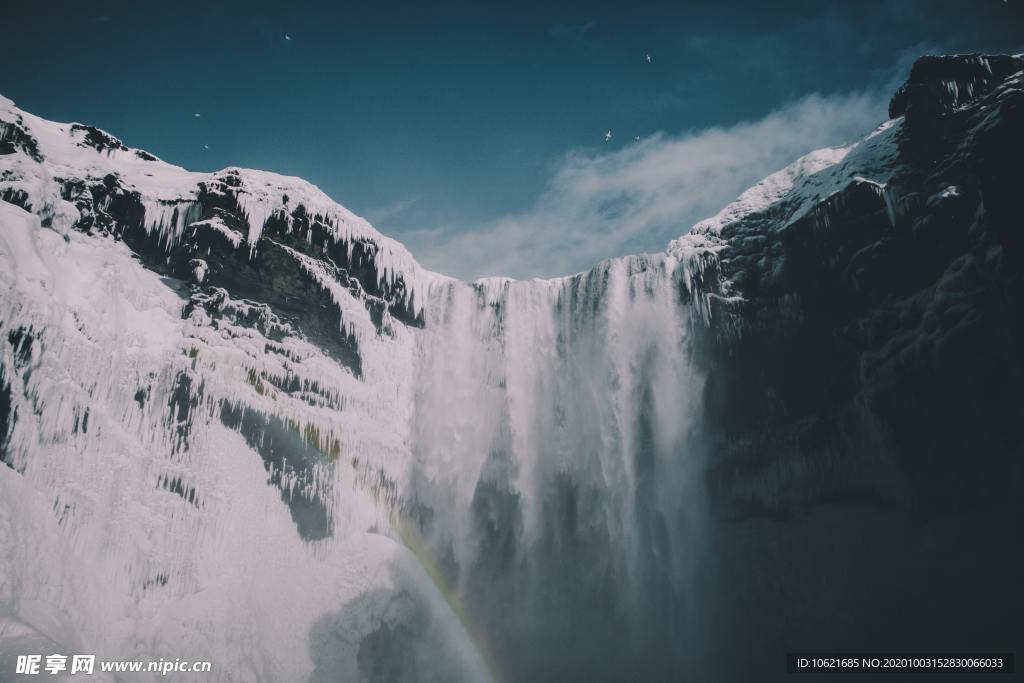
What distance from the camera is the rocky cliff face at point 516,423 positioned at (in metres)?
16.3

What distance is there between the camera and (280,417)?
19859 mm

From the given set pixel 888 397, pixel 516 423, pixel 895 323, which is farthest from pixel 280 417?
pixel 895 323

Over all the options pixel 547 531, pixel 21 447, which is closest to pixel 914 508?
pixel 547 531

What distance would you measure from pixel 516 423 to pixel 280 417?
928 centimetres

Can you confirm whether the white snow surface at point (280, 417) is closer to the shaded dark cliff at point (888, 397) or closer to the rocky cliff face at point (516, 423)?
the rocky cliff face at point (516, 423)

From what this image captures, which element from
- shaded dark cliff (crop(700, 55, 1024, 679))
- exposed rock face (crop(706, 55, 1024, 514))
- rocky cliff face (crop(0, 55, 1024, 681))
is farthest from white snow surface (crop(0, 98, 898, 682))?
shaded dark cliff (crop(700, 55, 1024, 679))

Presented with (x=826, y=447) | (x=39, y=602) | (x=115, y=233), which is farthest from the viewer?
(x=826, y=447)

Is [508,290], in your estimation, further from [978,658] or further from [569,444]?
[978,658]

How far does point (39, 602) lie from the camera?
13180mm

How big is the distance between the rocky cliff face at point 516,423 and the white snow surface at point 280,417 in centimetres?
10

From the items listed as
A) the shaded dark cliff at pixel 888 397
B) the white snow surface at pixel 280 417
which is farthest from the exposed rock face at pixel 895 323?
the white snow surface at pixel 280 417

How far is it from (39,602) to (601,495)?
17646mm

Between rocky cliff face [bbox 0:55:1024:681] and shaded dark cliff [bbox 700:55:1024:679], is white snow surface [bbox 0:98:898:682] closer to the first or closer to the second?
rocky cliff face [bbox 0:55:1024:681]

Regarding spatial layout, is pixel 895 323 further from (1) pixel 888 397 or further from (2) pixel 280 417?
(2) pixel 280 417
